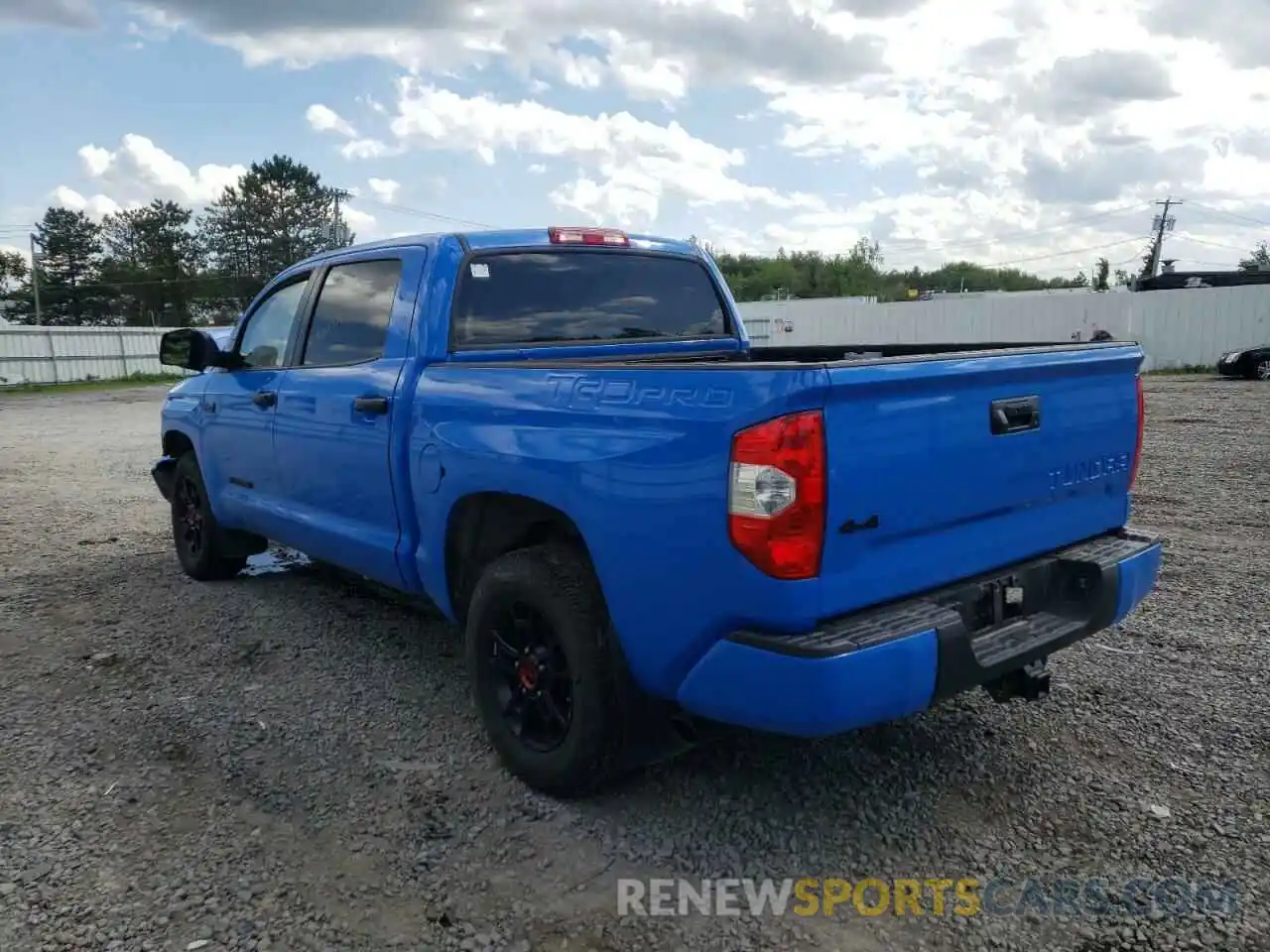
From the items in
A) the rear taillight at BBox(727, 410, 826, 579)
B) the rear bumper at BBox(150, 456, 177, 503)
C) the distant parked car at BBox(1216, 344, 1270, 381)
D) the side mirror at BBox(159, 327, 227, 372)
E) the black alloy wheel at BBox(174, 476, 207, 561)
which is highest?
the side mirror at BBox(159, 327, 227, 372)

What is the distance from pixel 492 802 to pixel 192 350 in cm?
324

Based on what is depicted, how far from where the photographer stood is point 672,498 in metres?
2.77

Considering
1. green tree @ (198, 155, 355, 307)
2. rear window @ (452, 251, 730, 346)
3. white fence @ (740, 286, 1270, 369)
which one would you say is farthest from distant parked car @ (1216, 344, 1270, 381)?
green tree @ (198, 155, 355, 307)

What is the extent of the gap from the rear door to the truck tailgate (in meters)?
1.93

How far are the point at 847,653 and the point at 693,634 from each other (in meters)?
0.44

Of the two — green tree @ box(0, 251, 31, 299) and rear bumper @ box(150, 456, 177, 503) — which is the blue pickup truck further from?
green tree @ box(0, 251, 31, 299)

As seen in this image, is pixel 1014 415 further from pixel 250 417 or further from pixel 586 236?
pixel 250 417

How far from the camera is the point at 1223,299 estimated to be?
28.0m

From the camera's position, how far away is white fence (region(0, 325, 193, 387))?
33219mm

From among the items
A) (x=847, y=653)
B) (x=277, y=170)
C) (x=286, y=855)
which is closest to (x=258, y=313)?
(x=286, y=855)

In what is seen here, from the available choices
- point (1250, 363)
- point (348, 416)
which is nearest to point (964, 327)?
point (1250, 363)

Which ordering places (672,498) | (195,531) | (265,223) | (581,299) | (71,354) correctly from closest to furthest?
(672,498)
(581,299)
(195,531)
(71,354)
(265,223)

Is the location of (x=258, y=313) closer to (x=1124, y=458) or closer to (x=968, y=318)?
(x=1124, y=458)

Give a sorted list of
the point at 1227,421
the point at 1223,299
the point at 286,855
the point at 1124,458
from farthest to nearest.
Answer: the point at 1223,299, the point at 1227,421, the point at 1124,458, the point at 286,855
